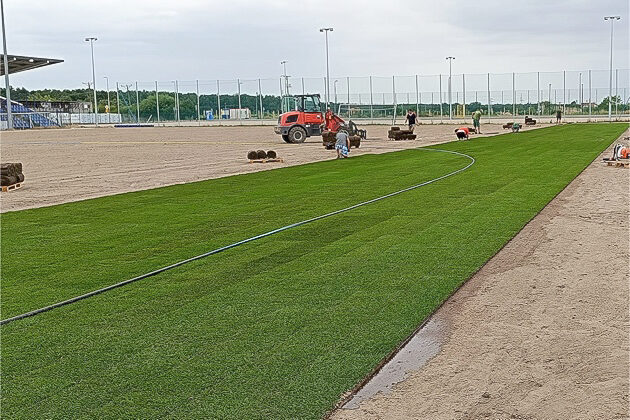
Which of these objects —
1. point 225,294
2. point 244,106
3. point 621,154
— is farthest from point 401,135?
point 244,106

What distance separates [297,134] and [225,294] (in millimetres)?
31691

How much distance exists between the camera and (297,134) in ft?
→ 125

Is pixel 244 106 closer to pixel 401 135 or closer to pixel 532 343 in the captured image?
pixel 401 135

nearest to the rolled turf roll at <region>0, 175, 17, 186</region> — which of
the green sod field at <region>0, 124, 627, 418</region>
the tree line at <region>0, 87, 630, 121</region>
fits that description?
the green sod field at <region>0, 124, 627, 418</region>

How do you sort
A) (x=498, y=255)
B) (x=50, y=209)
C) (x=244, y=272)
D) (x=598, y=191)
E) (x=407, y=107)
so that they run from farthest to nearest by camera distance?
(x=407, y=107) < (x=598, y=191) < (x=50, y=209) < (x=498, y=255) < (x=244, y=272)

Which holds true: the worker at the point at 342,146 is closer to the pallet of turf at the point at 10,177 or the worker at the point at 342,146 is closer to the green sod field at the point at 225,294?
the green sod field at the point at 225,294

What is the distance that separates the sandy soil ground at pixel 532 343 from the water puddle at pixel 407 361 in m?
0.03

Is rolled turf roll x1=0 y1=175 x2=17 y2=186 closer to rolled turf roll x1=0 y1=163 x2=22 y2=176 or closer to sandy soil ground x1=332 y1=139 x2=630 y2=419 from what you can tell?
rolled turf roll x1=0 y1=163 x2=22 y2=176

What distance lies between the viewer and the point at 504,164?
20922 millimetres

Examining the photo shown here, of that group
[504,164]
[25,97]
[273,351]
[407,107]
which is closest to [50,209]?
[273,351]

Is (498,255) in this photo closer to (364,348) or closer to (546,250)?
(546,250)

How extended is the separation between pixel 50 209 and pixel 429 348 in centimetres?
929

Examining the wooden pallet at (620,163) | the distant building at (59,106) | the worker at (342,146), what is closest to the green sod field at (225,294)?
the wooden pallet at (620,163)

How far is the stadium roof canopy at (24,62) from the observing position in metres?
80.2
